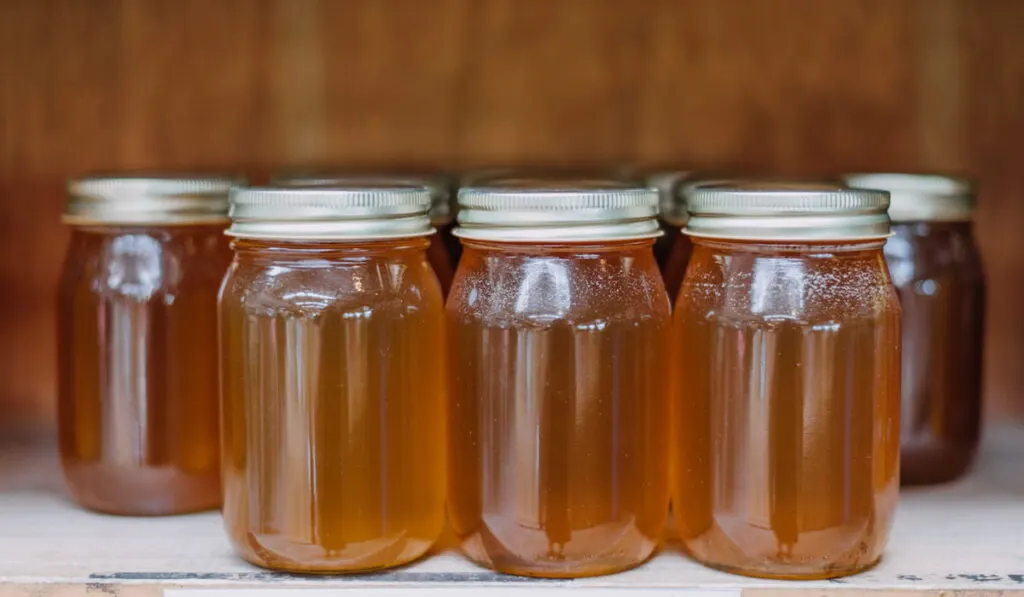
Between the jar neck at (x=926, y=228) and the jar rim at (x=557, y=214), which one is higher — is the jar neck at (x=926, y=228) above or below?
below

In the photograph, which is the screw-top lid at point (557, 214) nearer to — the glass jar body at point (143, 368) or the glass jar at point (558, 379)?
the glass jar at point (558, 379)

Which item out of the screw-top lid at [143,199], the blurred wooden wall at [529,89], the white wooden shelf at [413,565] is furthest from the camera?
the blurred wooden wall at [529,89]

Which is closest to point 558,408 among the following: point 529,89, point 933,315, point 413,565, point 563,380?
point 563,380

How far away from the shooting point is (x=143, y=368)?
77 cm

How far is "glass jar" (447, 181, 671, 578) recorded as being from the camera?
639 millimetres

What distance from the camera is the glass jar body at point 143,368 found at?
767 mm

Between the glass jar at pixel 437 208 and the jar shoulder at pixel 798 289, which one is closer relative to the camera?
the jar shoulder at pixel 798 289

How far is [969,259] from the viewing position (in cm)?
85

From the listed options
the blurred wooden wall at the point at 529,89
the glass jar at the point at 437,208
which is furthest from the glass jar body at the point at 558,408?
the blurred wooden wall at the point at 529,89

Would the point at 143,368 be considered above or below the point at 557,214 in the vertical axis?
below

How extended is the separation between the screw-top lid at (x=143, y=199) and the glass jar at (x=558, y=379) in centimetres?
22

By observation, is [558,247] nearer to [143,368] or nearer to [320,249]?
[320,249]

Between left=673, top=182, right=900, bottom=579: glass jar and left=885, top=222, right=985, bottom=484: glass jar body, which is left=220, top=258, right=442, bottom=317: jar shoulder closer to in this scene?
left=673, top=182, right=900, bottom=579: glass jar

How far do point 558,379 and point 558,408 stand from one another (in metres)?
0.02
